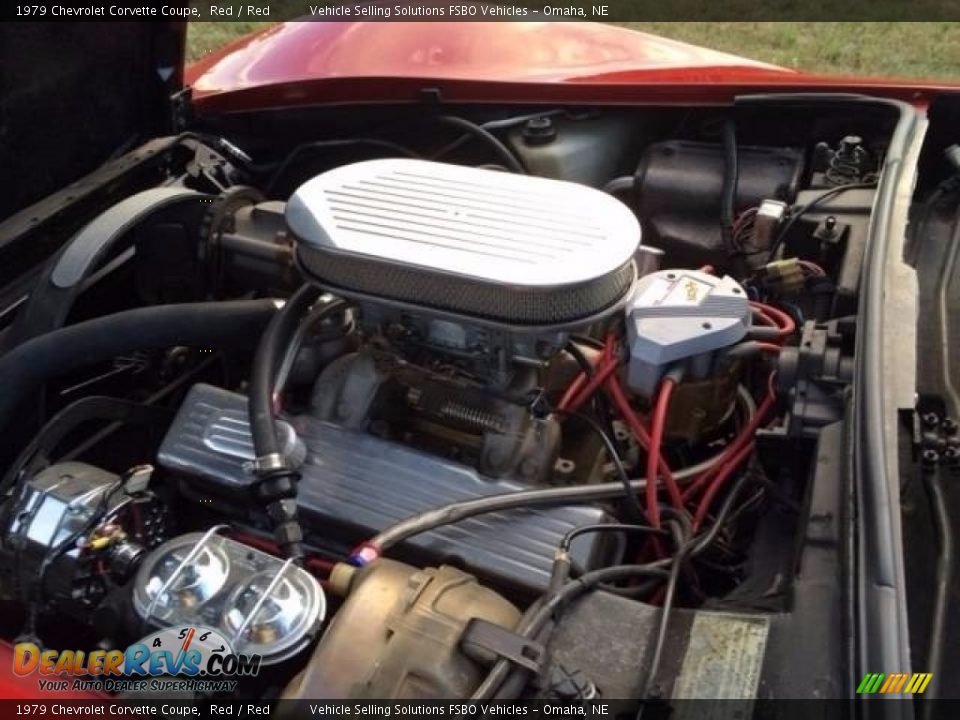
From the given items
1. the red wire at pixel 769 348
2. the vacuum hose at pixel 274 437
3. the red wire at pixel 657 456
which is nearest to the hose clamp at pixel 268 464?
the vacuum hose at pixel 274 437

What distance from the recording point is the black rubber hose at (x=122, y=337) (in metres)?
1.28

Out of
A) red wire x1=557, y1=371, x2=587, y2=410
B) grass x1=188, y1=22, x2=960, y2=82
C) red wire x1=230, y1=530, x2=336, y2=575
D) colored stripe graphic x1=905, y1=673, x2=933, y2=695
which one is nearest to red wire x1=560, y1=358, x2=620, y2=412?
red wire x1=557, y1=371, x2=587, y2=410

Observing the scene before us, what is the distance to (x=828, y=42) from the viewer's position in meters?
4.77

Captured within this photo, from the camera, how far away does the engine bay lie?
1057 millimetres

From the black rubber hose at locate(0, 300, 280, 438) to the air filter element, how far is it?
5.7 inches

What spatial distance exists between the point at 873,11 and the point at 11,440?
502 cm

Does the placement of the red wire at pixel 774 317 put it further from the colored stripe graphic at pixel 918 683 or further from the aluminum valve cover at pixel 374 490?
the colored stripe graphic at pixel 918 683

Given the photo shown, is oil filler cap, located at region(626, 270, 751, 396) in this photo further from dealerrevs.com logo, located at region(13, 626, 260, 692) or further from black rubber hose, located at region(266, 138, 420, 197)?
black rubber hose, located at region(266, 138, 420, 197)

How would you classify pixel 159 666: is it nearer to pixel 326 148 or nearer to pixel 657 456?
pixel 657 456

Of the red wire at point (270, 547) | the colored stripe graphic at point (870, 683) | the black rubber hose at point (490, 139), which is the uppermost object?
the black rubber hose at point (490, 139)

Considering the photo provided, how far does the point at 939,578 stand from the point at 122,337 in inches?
43.1

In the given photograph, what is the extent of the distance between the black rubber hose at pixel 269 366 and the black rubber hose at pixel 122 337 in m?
0.04

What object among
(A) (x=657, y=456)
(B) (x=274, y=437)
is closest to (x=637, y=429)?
(A) (x=657, y=456)

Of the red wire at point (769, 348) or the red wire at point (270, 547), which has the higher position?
the red wire at point (769, 348)
